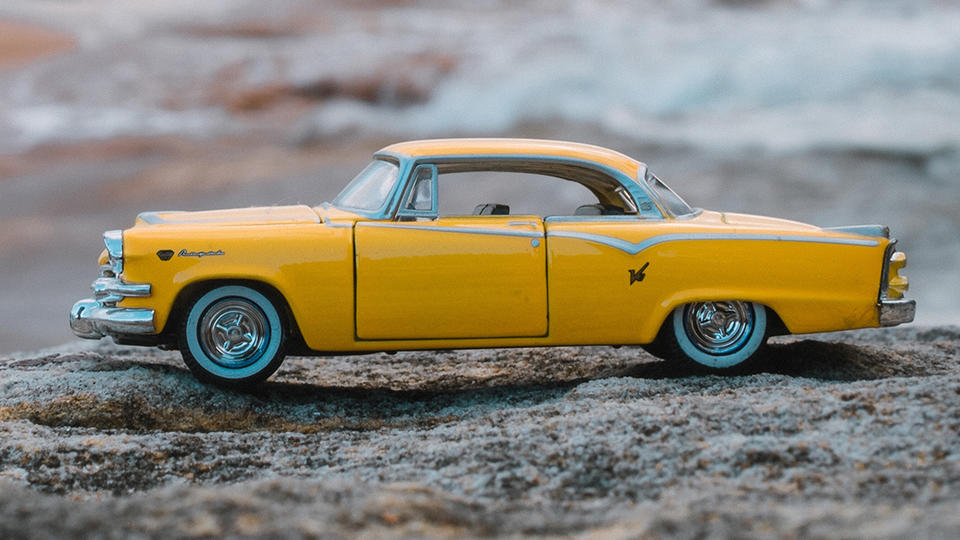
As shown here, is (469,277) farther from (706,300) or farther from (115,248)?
(115,248)

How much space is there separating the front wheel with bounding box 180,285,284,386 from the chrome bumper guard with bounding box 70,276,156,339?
259mm

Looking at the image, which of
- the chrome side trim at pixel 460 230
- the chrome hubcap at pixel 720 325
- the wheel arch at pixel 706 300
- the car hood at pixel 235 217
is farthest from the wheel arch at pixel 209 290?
the chrome hubcap at pixel 720 325

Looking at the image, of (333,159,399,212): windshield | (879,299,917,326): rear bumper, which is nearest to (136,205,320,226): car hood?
(333,159,399,212): windshield

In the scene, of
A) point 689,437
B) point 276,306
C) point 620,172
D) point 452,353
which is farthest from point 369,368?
point 689,437

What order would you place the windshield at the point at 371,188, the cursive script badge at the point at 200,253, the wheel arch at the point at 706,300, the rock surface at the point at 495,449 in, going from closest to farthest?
the rock surface at the point at 495,449, the cursive script badge at the point at 200,253, the wheel arch at the point at 706,300, the windshield at the point at 371,188

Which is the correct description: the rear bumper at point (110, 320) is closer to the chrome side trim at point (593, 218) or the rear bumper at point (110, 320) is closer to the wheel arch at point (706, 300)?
the chrome side trim at point (593, 218)

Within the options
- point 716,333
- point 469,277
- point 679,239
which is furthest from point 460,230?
point 716,333

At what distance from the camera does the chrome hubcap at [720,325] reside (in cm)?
699

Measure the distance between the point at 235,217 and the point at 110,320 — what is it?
97cm

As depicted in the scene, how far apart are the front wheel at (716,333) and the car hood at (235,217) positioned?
2.35m

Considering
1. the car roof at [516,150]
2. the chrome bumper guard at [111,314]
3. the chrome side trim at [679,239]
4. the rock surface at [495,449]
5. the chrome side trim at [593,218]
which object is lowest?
the rock surface at [495,449]

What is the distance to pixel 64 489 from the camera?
5.29 metres

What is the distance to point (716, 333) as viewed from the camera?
7031 mm

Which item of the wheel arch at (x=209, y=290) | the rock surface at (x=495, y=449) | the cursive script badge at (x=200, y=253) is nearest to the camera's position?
the rock surface at (x=495, y=449)
